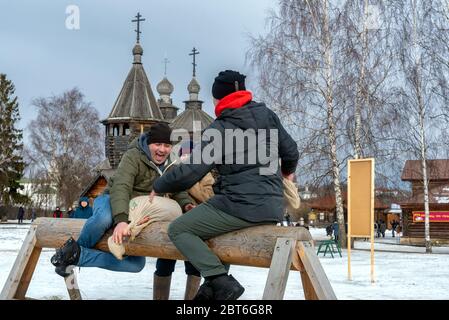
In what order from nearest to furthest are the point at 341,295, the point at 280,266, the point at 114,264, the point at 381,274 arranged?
the point at 280,266 → the point at 114,264 → the point at 341,295 → the point at 381,274

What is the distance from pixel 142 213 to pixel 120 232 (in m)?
0.22

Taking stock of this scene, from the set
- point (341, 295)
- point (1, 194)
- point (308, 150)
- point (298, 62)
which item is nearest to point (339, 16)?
point (298, 62)

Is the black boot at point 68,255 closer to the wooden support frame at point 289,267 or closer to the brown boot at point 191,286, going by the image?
the brown boot at point 191,286

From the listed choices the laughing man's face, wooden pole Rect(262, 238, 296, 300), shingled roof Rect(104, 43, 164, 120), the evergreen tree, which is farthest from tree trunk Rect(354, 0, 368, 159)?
the evergreen tree

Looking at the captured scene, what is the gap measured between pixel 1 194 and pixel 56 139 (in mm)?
9456

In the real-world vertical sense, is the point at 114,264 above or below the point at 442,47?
below

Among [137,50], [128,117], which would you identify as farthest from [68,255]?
[137,50]

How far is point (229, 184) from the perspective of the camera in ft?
11.1

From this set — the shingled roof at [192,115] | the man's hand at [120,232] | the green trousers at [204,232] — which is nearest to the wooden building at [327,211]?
the shingled roof at [192,115]

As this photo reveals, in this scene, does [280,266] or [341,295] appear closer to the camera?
[280,266]

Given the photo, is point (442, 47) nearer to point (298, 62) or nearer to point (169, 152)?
point (298, 62)

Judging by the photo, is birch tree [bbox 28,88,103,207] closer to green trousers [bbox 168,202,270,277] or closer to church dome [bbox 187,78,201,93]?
church dome [bbox 187,78,201,93]

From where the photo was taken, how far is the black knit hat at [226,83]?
3.56 m

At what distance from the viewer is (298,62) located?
738 inches
